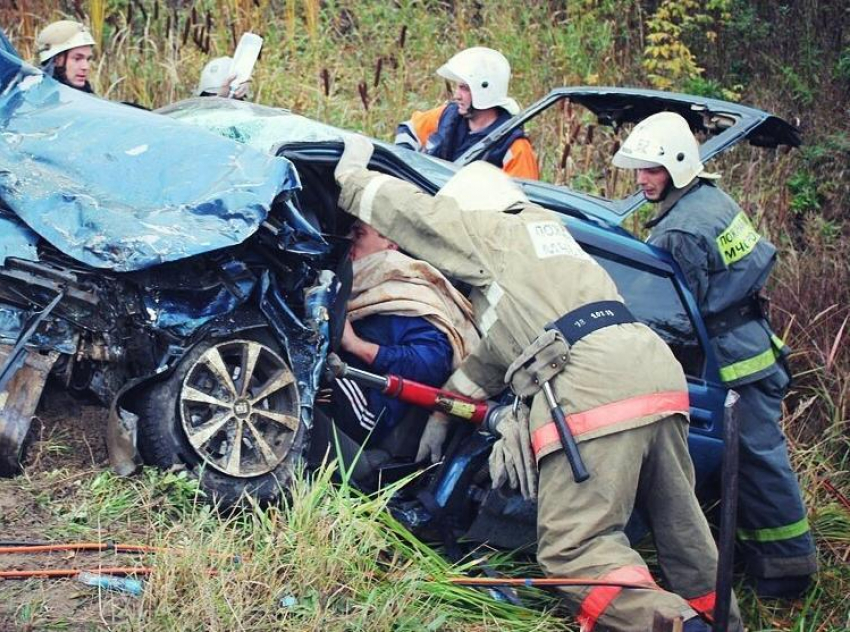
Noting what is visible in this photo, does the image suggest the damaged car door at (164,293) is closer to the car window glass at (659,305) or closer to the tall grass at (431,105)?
the tall grass at (431,105)

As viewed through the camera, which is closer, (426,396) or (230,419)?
(230,419)

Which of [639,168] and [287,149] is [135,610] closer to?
[287,149]

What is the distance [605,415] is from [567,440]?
16 cm

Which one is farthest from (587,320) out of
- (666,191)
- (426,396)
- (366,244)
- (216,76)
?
(216,76)

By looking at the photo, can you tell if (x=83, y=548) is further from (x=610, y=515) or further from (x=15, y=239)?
(x=610, y=515)

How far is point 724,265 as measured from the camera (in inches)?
218

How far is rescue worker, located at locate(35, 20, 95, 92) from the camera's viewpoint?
6711 millimetres

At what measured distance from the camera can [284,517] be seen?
4.14 meters

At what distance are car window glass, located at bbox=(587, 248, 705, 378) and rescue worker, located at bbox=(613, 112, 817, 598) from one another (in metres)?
0.23

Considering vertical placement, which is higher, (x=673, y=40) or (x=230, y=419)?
(x=673, y=40)

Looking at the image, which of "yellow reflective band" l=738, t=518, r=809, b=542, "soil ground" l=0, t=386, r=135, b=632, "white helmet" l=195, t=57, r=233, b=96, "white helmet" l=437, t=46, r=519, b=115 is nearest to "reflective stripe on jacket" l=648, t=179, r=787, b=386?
"yellow reflective band" l=738, t=518, r=809, b=542

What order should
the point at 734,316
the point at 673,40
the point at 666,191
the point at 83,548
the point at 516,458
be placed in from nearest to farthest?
the point at 83,548 → the point at 516,458 → the point at 734,316 → the point at 666,191 → the point at 673,40

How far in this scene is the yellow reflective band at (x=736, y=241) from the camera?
5.55 meters

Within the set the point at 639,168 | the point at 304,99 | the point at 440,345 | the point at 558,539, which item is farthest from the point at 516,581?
the point at 304,99
